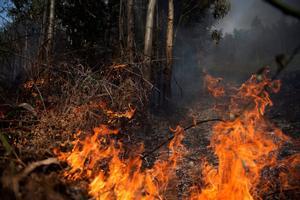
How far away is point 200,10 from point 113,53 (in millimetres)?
9503

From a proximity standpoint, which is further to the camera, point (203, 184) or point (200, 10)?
point (200, 10)

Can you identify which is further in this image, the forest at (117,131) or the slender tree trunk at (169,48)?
the slender tree trunk at (169,48)

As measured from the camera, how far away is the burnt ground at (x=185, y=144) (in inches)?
97.8

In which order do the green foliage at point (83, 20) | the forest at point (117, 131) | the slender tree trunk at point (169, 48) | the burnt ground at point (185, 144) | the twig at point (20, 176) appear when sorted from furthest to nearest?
1. the slender tree trunk at point (169, 48)
2. the green foliage at point (83, 20)
3. the forest at point (117, 131)
4. the burnt ground at point (185, 144)
5. the twig at point (20, 176)

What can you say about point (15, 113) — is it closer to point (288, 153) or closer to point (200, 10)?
point (288, 153)

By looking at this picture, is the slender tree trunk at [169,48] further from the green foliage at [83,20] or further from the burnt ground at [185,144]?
the green foliage at [83,20]

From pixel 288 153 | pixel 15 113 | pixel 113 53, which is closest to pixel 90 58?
pixel 113 53

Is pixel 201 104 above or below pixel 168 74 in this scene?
below

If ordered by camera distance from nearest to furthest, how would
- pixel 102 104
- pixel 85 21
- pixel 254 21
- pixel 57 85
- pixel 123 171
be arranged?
pixel 123 171
pixel 102 104
pixel 57 85
pixel 85 21
pixel 254 21

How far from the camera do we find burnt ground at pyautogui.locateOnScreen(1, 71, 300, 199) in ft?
8.15

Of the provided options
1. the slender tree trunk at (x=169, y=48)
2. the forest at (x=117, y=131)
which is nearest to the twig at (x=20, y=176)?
the forest at (x=117, y=131)

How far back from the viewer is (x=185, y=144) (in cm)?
805

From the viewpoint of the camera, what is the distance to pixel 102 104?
5.86 metres

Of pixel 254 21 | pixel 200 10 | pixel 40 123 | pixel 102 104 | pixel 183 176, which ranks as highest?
pixel 254 21
